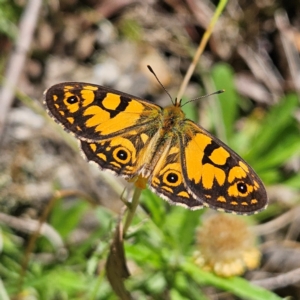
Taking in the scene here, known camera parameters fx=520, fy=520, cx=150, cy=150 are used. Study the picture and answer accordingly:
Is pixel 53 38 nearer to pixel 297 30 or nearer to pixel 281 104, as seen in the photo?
pixel 281 104

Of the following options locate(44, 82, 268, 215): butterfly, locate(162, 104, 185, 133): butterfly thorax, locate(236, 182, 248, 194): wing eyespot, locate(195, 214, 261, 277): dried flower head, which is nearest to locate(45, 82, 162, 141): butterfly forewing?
locate(44, 82, 268, 215): butterfly

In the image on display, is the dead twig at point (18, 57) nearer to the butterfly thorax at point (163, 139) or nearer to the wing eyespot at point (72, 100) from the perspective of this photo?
the wing eyespot at point (72, 100)

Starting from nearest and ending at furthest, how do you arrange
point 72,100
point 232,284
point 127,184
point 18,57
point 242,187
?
point 242,187 < point 72,100 < point 232,284 < point 127,184 < point 18,57

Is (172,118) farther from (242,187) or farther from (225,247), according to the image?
(225,247)

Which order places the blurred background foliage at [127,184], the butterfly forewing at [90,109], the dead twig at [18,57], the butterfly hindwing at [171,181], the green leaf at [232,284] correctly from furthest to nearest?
the dead twig at [18,57], the blurred background foliage at [127,184], the green leaf at [232,284], the butterfly forewing at [90,109], the butterfly hindwing at [171,181]

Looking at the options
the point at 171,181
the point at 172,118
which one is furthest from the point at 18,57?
the point at 171,181

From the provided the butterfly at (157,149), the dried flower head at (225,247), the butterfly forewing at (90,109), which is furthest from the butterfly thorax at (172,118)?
the dried flower head at (225,247)
